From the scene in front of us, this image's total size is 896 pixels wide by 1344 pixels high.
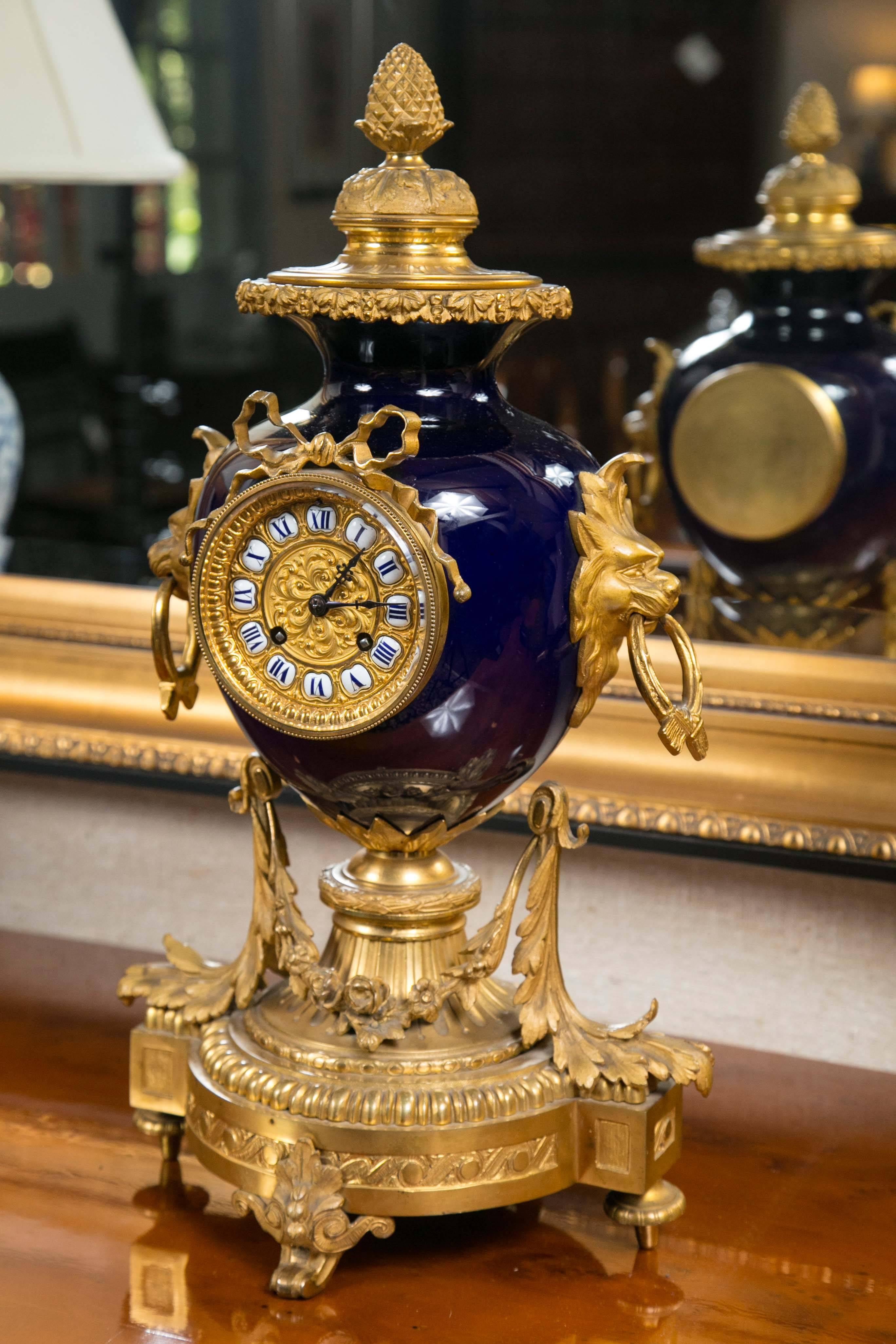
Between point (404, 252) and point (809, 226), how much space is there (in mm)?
532

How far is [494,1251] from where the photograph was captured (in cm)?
80

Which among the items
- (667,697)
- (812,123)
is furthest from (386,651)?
(812,123)

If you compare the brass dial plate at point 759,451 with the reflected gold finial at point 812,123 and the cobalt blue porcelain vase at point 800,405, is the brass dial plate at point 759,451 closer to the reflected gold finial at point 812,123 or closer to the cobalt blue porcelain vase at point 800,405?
the cobalt blue porcelain vase at point 800,405

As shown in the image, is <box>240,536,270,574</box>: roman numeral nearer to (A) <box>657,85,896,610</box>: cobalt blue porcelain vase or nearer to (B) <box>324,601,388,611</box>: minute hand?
(B) <box>324,601,388,611</box>: minute hand

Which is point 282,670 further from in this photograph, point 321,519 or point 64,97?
point 64,97

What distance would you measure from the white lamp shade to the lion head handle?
0.64 meters

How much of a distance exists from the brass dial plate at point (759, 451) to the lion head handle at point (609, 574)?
0.43 m

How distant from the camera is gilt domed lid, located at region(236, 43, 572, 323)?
72 cm

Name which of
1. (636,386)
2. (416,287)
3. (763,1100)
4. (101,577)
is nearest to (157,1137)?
(763,1100)

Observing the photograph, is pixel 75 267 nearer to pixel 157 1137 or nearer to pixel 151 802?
pixel 151 802

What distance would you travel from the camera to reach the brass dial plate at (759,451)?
115 cm

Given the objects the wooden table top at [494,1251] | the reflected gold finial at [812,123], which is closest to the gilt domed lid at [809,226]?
the reflected gold finial at [812,123]

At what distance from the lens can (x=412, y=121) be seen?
2.45ft

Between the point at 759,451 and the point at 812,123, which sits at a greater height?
the point at 812,123
